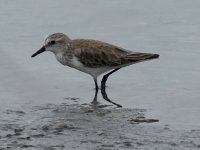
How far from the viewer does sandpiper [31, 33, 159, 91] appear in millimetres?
9508

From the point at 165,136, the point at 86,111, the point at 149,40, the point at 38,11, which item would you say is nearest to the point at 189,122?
the point at 165,136

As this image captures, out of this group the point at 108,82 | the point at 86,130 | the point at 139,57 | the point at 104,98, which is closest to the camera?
the point at 86,130

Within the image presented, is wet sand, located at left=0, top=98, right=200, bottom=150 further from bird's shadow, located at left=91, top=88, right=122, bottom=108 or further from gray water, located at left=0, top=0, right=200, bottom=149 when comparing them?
bird's shadow, located at left=91, top=88, right=122, bottom=108

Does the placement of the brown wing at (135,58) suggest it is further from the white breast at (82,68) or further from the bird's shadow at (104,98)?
the bird's shadow at (104,98)

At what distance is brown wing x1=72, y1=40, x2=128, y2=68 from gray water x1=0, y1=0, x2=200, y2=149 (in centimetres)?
37

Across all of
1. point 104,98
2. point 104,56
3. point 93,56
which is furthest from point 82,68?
point 104,98

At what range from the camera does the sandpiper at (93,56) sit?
31.2 feet

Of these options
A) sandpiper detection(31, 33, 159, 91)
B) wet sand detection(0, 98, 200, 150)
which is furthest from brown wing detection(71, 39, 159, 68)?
wet sand detection(0, 98, 200, 150)

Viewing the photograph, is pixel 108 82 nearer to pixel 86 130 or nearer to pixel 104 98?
pixel 104 98

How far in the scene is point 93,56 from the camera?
9531mm

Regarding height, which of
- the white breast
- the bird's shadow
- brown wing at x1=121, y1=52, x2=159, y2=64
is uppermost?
brown wing at x1=121, y1=52, x2=159, y2=64

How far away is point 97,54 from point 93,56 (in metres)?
0.07

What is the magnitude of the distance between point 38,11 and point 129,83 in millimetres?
3920

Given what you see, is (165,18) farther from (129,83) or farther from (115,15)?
(129,83)
